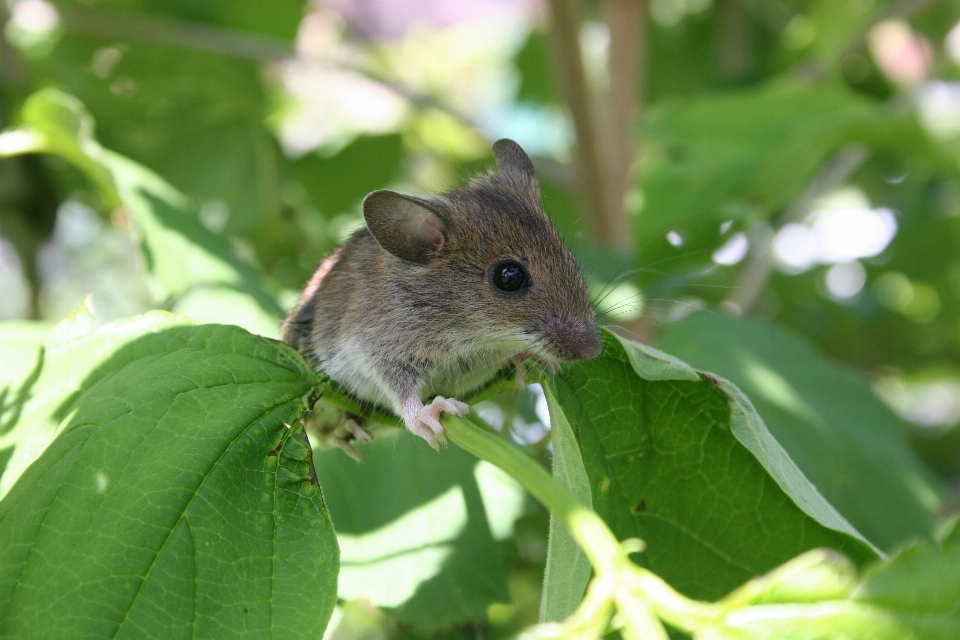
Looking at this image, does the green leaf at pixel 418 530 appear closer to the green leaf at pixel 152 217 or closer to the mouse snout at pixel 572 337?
the mouse snout at pixel 572 337

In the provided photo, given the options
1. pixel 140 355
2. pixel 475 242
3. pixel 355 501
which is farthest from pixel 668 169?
pixel 140 355

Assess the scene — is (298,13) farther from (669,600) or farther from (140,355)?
(669,600)

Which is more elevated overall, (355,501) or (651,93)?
(651,93)

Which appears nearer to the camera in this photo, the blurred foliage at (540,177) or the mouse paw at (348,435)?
the mouse paw at (348,435)

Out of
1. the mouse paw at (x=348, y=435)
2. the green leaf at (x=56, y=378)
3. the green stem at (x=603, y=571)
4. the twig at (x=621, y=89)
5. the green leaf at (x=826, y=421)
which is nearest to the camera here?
the green stem at (x=603, y=571)

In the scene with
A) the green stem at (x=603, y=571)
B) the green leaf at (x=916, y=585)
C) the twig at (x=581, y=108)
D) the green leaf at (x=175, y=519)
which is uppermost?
the twig at (x=581, y=108)

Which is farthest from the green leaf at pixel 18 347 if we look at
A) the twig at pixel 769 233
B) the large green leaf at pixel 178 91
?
the twig at pixel 769 233

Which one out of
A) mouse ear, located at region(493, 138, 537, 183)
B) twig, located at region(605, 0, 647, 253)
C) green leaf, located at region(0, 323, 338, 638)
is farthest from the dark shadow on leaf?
twig, located at region(605, 0, 647, 253)
